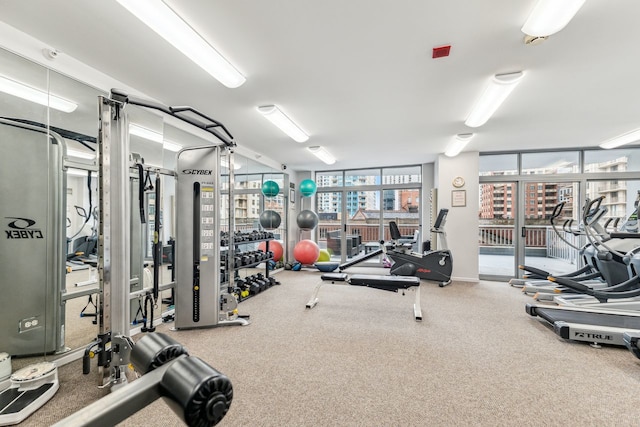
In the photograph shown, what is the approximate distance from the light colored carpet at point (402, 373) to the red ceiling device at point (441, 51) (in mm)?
2682

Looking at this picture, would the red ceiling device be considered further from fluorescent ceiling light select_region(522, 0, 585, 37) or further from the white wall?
the white wall

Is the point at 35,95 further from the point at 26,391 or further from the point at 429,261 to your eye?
the point at 429,261

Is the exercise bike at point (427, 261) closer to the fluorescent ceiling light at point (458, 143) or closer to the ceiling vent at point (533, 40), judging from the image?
the fluorescent ceiling light at point (458, 143)

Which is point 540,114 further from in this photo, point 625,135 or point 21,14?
point 21,14

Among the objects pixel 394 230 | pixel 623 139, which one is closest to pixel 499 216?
pixel 623 139

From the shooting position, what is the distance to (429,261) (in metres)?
5.29

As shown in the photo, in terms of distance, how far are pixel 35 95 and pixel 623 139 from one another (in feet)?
25.6

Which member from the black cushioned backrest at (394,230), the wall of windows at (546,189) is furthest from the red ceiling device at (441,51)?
the wall of windows at (546,189)

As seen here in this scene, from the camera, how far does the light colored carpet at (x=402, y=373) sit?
1755 millimetres

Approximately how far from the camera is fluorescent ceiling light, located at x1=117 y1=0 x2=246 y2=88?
5.70ft

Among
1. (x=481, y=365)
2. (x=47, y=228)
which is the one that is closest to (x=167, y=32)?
(x=47, y=228)

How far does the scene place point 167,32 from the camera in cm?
193

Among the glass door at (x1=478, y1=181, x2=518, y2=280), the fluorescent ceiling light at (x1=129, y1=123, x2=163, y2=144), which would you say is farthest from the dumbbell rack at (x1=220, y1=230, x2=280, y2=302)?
the glass door at (x1=478, y1=181, x2=518, y2=280)

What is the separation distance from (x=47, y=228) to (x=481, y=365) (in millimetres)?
4002
